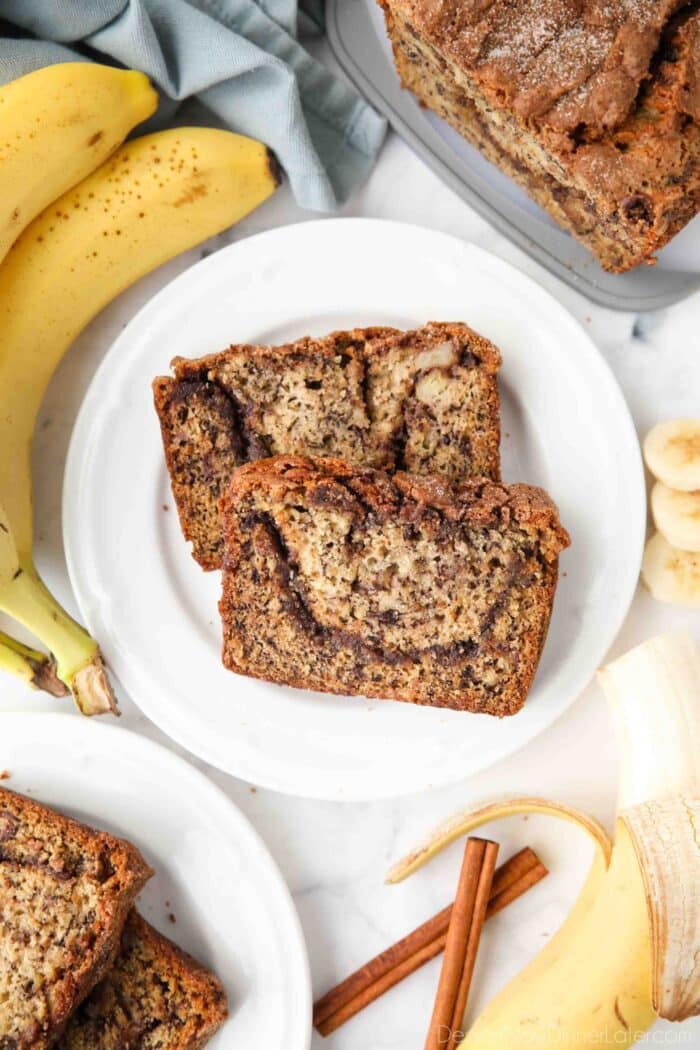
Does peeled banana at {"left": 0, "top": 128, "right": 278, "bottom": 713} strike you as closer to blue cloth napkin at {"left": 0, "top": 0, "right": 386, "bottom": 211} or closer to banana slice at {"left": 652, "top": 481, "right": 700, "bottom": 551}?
blue cloth napkin at {"left": 0, "top": 0, "right": 386, "bottom": 211}

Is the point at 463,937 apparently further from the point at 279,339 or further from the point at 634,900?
the point at 279,339

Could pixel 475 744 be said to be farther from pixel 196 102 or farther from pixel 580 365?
pixel 196 102

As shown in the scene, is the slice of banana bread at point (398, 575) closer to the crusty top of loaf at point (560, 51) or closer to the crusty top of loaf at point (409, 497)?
the crusty top of loaf at point (409, 497)

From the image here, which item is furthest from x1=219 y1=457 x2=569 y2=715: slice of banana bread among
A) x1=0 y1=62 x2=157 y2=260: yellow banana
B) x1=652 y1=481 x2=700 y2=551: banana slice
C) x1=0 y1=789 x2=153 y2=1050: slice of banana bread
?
x1=0 y1=62 x2=157 y2=260: yellow banana

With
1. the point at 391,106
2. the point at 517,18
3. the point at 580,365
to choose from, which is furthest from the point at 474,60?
the point at 580,365

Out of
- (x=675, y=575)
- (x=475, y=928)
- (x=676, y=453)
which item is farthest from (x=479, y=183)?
(x=475, y=928)

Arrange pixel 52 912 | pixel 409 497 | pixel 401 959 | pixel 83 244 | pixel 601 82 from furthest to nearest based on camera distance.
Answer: pixel 401 959
pixel 83 244
pixel 52 912
pixel 409 497
pixel 601 82

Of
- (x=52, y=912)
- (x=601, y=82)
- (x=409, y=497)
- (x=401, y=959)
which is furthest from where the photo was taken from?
(x=401, y=959)
